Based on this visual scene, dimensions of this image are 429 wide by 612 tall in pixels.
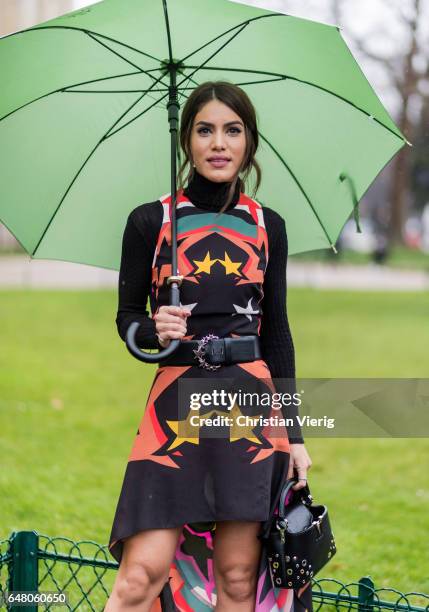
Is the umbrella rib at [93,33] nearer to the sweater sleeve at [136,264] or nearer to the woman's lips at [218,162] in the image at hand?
the woman's lips at [218,162]

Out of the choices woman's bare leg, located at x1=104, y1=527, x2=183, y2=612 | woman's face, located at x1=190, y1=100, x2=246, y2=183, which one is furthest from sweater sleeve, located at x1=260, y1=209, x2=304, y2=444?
woman's bare leg, located at x1=104, y1=527, x2=183, y2=612

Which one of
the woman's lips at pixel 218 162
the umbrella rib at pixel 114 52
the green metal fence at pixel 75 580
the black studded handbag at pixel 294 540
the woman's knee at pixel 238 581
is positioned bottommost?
the green metal fence at pixel 75 580

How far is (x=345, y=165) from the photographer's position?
3.52m

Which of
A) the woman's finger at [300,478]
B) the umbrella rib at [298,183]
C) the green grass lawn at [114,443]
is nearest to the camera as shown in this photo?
the woman's finger at [300,478]

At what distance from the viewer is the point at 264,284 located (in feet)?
10.1

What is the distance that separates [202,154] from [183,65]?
48cm

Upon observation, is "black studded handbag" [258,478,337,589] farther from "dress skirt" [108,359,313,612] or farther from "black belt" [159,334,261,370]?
"black belt" [159,334,261,370]

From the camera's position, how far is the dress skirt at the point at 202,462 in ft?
9.42

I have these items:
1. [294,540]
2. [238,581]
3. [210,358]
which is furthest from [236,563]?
[210,358]

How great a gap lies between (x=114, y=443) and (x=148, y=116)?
535cm

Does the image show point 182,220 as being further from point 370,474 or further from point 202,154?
point 370,474

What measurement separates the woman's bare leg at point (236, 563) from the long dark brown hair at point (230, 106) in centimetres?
110

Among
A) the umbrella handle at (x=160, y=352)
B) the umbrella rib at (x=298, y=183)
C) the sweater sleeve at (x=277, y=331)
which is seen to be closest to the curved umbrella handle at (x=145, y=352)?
the umbrella handle at (x=160, y=352)

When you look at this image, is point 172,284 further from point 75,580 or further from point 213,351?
point 75,580
